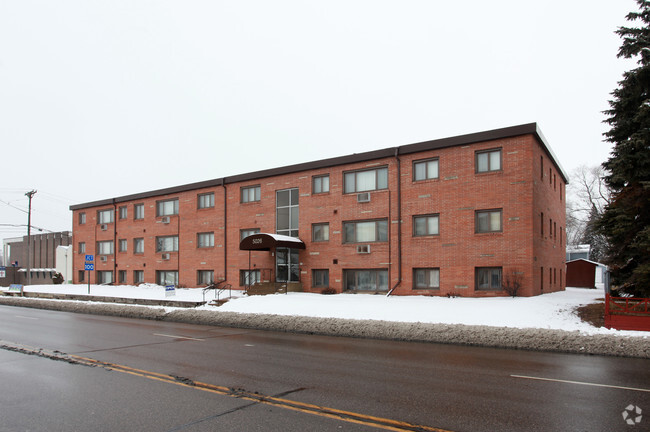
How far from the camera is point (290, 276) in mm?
28312

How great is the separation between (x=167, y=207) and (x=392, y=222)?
797 inches

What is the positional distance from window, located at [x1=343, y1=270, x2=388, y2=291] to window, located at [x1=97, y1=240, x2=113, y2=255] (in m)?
25.5

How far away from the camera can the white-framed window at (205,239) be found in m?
33.4

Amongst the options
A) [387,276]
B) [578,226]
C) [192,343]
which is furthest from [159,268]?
[578,226]

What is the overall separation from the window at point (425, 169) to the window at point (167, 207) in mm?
20079

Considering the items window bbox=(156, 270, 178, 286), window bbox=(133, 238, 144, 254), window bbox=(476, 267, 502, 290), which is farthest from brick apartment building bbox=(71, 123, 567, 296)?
window bbox=(133, 238, 144, 254)

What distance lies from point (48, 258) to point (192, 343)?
235ft

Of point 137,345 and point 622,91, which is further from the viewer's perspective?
point 622,91

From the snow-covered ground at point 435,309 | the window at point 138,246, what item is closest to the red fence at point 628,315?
the snow-covered ground at point 435,309

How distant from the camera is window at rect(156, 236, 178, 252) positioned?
117 feet

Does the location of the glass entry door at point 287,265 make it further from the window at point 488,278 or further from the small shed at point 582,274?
the small shed at point 582,274

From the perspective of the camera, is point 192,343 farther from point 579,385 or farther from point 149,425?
point 579,385

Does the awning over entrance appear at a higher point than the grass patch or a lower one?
higher

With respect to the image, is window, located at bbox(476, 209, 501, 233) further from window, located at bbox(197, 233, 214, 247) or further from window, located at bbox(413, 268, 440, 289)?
window, located at bbox(197, 233, 214, 247)
